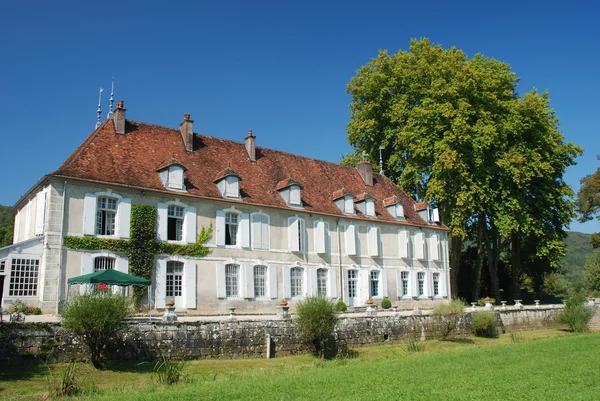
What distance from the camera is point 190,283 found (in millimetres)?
21391

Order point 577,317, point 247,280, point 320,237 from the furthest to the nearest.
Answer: point 577,317, point 320,237, point 247,280

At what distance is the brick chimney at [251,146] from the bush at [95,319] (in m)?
13.4

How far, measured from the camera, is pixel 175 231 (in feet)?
71.7

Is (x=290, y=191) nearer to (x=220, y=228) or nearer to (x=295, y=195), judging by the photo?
(x=295, y=195)

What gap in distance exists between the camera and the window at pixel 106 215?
2016cm

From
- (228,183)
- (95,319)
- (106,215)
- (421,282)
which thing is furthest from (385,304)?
(95,319)

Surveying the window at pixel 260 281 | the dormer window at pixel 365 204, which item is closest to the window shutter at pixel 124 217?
the window at pixel 260 281

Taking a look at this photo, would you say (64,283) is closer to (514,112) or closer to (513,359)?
(513,359)

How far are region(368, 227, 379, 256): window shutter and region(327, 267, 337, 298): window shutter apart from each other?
2697 mm

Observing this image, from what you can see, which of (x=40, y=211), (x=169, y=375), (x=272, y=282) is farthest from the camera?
(x=272, y=282)

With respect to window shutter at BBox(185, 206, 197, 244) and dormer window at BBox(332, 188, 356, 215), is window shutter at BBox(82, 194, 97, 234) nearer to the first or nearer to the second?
window shutter at BBox(185, 206, 197, 244)

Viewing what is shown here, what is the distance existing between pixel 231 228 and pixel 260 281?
260cm

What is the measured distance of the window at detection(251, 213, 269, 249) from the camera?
2370 centimetres

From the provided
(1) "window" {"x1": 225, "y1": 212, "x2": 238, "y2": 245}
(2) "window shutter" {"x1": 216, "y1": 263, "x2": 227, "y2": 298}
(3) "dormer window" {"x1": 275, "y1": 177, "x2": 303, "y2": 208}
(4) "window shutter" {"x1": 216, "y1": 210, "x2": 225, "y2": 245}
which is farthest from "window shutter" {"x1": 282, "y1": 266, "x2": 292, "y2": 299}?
(4) "window shutter" {"x1": 216, "y1": 210, "x2": 225, "y2": 245}
